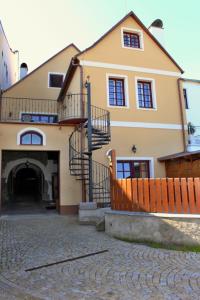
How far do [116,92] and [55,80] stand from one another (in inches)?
236

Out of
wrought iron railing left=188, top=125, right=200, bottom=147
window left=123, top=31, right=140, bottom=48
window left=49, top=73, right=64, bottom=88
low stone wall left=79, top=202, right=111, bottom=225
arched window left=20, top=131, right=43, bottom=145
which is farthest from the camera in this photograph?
window left=49, top=73, right=64, bottom=88

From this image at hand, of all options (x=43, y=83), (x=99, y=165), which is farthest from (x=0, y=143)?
(x=43, y=83)

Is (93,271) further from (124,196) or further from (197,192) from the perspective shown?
(197,192)

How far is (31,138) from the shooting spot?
11047mm

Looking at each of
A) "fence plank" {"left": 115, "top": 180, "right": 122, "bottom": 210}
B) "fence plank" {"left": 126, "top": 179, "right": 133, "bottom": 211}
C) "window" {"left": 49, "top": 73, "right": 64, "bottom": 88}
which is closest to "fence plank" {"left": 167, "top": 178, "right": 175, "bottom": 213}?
"fence plank" {"left": 126, "top": 179, "right": 133, "bottom": 211}

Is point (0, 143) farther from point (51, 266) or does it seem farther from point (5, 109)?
point (51, 266)

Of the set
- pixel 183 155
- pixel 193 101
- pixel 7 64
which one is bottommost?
pixel 183 155

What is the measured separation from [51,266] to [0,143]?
7.11 m

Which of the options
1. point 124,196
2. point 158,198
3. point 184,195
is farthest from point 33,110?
point 184,195

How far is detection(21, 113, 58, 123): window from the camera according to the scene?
49.9 ft

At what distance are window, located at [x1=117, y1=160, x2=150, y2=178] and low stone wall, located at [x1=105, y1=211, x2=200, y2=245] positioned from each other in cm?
459

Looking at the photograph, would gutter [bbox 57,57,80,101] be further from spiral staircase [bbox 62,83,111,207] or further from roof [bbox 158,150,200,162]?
roof [bbox 158,150,200,162]

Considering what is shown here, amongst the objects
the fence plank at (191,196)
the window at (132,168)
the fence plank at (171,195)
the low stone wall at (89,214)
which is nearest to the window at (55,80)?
the window at (132,168)

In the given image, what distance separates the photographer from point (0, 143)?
1071cm
